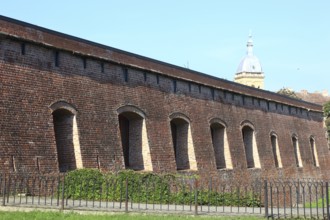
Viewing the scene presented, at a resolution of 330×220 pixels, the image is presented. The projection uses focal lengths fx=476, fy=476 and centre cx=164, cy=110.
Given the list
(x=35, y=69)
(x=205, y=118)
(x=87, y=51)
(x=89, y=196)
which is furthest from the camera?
(x=205, y=118)

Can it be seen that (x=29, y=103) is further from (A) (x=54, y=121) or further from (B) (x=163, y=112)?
(B) (x=163, y=112)

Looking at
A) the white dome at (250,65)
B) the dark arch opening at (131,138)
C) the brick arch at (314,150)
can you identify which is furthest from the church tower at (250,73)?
the dark arch opening at (131,138)

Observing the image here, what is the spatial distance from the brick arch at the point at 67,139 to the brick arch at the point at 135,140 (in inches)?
109

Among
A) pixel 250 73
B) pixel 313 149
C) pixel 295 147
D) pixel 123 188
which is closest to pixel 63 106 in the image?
pixel 123 188

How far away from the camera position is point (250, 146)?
24312 millimetres

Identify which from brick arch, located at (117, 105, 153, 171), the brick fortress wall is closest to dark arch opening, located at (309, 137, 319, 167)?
the brick fortress wall

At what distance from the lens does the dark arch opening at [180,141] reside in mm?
19094

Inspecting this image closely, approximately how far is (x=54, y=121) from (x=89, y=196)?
296 centimetres

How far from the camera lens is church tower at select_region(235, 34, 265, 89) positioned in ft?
215

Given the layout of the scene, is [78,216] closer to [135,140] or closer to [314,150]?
[135,140]

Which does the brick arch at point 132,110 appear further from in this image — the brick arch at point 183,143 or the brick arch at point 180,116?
the brick arch at point 183,143

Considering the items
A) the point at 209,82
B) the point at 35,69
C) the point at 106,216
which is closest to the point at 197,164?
the point at 209,82

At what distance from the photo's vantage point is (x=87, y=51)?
589 inches

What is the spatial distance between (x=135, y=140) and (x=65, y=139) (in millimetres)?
3383
